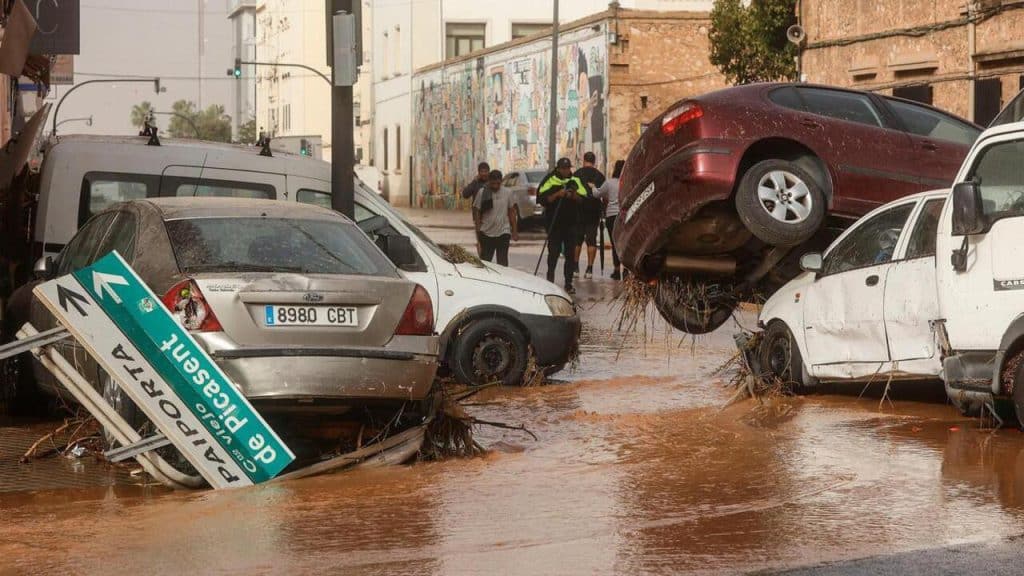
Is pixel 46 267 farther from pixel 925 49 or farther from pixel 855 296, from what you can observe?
pixel 925 49

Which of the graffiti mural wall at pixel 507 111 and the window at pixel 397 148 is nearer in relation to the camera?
the graffiti mural wall at pixel 507 111

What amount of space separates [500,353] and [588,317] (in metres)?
7.50

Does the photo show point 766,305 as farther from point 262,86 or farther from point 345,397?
point 262,86

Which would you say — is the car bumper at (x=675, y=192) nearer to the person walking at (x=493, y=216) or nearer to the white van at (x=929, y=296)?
the white van at (x=929, y=296)

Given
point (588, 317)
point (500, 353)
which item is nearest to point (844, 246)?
point (500, 353)

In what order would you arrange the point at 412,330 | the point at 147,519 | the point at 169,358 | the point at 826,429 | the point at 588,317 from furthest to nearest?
the point at 588,317 < the point at 826,429 < the point at 412,330 < the point at 169,358 < the point at 147,519

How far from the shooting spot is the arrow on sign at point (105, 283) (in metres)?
8.06

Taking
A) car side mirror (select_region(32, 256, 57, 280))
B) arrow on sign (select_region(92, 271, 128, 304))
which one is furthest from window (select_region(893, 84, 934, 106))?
arrow on sign (select_region(92, 271, 128, 304))

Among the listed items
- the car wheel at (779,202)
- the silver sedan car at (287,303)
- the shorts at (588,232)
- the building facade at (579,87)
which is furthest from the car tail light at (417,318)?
the building facade at (579,87)

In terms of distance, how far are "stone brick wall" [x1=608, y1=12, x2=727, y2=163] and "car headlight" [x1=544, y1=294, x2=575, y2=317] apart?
35714 mm

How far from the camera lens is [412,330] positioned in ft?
29.2

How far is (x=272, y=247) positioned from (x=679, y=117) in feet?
14.8

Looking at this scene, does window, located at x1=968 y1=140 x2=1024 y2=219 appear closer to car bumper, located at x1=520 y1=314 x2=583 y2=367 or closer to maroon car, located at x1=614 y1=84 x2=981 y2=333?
maroon car, located at x1=614 y1=84 x2=981 y2=333

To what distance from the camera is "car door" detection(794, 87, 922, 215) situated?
1252cm
